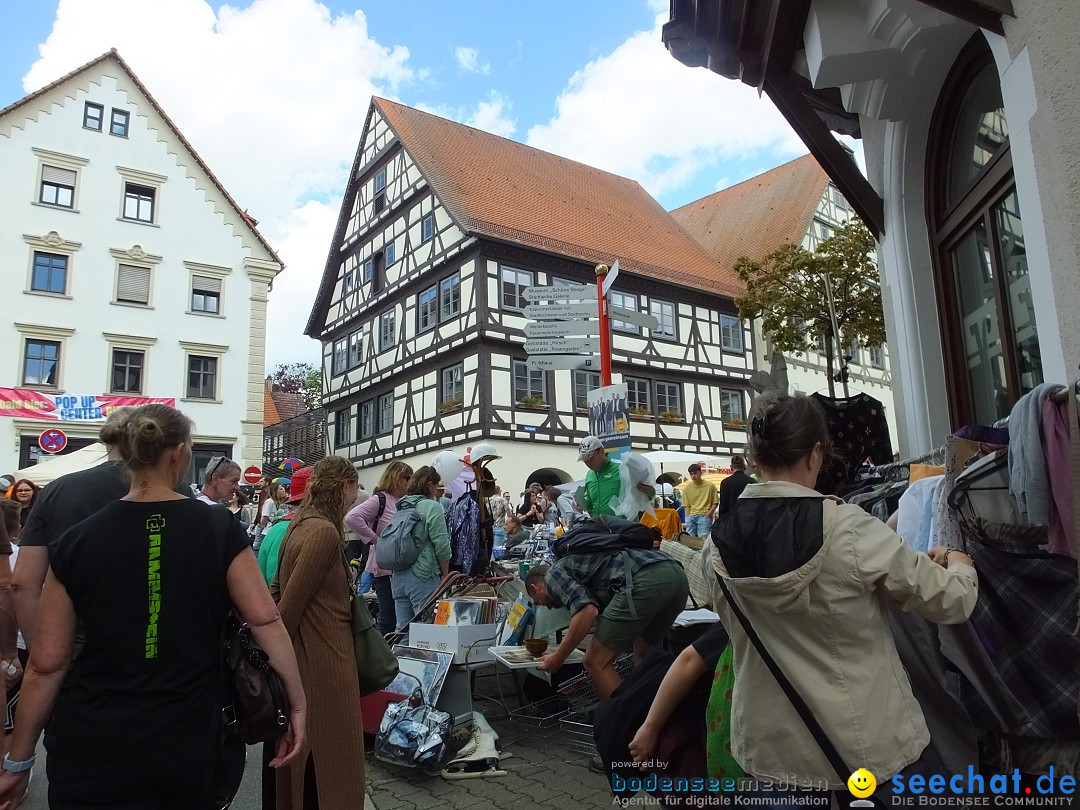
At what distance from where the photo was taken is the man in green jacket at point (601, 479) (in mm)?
6457

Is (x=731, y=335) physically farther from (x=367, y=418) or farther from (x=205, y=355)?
(x=205, y=355)

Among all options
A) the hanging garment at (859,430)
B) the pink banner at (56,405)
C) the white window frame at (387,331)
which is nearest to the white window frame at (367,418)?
the white window frame at (387,331)

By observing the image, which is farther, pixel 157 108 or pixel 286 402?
pixel 286 402

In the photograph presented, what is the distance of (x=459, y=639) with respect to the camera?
491 cm

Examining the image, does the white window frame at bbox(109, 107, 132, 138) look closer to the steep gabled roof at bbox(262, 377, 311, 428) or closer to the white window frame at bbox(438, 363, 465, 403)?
the white window frame at bbox(438, 363, 465, 403)

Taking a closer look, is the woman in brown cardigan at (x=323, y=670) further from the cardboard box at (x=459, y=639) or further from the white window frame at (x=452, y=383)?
the white window frame at (x=452, y=383)

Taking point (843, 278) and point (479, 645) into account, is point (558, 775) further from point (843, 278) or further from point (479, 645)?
point (843, 278)

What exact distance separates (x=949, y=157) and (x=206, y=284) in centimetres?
2541

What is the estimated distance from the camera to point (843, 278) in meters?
13.3

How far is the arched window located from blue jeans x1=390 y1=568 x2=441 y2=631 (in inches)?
153

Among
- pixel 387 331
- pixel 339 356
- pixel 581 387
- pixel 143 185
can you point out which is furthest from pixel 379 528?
pixel 339 356

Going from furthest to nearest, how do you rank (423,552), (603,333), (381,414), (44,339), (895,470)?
(381,414)
(44,339)
(603,333)
(423,552)
(895,470)

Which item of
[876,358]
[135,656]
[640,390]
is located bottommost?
[135,656]

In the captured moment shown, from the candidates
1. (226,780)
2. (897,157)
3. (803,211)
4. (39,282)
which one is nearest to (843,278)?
(897,157)
